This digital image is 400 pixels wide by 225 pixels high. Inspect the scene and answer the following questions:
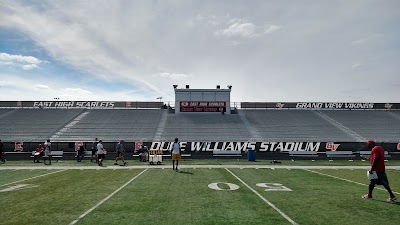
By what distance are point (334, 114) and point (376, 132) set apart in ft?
32.0

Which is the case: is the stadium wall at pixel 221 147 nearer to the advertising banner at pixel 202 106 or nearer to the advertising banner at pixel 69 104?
the advertising banner at pixel 202 106

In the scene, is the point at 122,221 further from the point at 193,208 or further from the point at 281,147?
the point at 281,147

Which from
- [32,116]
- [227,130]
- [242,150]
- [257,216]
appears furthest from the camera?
[32,116]

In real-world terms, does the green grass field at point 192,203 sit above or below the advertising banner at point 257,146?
below

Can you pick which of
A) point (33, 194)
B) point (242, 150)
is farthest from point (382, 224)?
point (242, 150)

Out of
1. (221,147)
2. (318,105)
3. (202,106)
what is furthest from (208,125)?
(318,105)

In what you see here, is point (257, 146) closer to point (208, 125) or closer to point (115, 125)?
point (208, 125)

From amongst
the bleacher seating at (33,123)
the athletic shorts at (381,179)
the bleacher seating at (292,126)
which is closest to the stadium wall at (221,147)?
the bleacher seating at (292,126)

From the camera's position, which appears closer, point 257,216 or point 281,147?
point 257,216

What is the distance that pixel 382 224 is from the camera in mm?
6727

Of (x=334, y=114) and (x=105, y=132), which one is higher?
(x=334, y=114)

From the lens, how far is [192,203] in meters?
8.83

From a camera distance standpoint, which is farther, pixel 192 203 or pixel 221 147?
pixel 221 147

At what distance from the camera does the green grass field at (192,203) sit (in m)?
7.14
